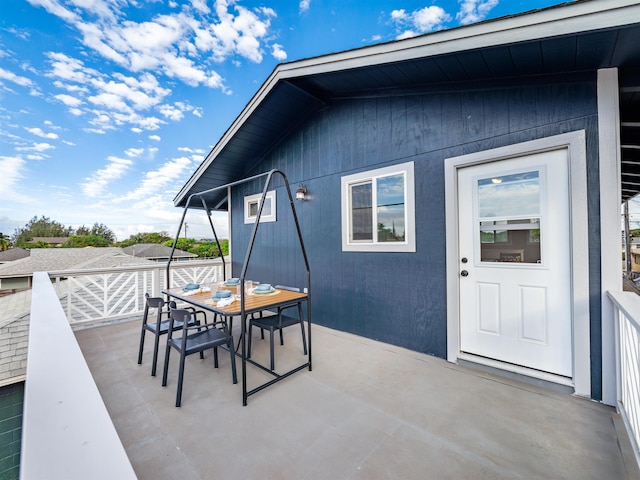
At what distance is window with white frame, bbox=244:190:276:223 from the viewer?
5.05 metres

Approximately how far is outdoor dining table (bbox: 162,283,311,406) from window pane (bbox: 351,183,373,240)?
1242 mm

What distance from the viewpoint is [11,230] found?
84.5 ft

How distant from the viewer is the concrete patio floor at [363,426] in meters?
1.60

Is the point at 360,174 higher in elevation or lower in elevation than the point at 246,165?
lower

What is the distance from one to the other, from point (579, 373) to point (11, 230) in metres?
39.3

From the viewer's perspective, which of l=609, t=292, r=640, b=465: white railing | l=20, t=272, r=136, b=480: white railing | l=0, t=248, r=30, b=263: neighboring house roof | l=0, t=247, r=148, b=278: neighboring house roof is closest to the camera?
l=20, t=272, r=136, b=480: white railing

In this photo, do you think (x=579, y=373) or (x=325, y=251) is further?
(x=325, y=251)

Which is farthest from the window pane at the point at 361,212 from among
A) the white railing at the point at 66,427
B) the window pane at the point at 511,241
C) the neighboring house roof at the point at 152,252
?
the neighboring house roof at the point at 152,252

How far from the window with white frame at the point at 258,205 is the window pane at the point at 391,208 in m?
2.22

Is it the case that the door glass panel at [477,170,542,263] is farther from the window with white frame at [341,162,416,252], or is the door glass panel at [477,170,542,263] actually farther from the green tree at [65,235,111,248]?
the green tree at [65,235,111,248]

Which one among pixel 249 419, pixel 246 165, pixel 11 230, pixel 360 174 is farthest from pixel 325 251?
pixel 11 230

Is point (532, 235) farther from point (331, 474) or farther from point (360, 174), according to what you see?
point (331, 474)

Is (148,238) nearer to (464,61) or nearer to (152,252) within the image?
(152,252)

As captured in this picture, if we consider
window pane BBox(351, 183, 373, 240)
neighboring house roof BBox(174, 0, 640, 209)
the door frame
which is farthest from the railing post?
the door frame
